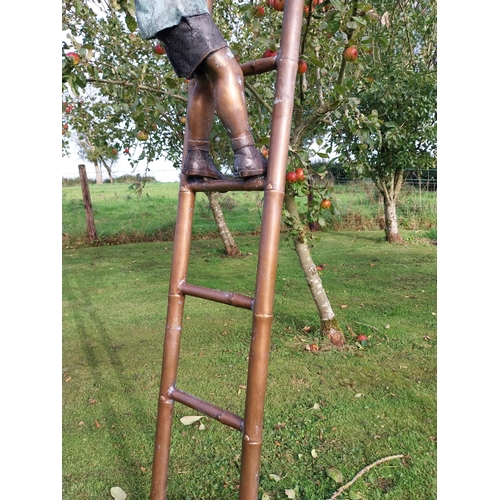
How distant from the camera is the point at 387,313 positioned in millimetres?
4328

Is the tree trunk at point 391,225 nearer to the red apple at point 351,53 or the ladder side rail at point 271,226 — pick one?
the red apple at point 351,53

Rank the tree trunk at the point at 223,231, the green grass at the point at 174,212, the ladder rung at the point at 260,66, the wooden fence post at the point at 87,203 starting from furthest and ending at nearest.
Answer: the green grass at the point at 174,212
the wooden fence post at the point at 87,203
the tree trunk at the point at 223,231
the ladder rung at the point at 260,66

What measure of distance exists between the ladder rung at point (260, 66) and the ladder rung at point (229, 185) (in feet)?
1.11

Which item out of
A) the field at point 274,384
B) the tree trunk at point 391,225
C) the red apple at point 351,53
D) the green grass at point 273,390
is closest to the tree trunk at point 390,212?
the tree trunk at point 391,225

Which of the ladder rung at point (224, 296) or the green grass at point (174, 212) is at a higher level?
the green grass at point (174, 212)

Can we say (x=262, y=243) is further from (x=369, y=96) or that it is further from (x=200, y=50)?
(x=369, y=96)

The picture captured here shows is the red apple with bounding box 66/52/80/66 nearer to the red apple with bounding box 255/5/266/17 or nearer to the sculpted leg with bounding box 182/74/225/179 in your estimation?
the red apple with bounding box 255/5/266/17

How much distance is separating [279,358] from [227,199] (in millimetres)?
7866

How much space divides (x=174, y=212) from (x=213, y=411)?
9.46 metres

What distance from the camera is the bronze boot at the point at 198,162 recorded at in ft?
4.64

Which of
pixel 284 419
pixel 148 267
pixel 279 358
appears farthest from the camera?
pixel 148 267

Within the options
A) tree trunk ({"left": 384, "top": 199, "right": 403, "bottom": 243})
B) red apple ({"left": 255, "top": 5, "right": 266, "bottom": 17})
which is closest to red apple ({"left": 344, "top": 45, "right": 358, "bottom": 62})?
red apple ({"left": 255, "top": 5, "right": 266, "bottom": 17})

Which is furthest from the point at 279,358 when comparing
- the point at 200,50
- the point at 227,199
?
the point at 227,199

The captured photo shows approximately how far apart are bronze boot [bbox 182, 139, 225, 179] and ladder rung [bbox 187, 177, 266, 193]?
0.03 meters
